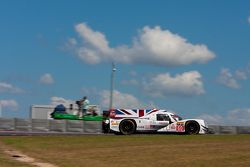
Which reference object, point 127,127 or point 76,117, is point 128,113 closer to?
point 127,127

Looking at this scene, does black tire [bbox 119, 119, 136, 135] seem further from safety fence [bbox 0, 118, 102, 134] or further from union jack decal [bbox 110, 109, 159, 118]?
safety fence [bbox 0, 118, 102, 134]

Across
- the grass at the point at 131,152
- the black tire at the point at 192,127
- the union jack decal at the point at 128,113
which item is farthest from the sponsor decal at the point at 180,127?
the grass at the point at 131,152

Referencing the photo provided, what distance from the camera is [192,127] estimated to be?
30.1 metres

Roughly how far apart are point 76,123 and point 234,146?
13727 mm

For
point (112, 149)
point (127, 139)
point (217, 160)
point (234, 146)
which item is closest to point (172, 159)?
point (217, 160)

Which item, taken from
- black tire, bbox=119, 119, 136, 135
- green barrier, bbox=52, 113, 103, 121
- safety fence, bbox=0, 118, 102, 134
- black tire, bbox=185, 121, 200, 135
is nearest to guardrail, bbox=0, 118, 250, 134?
safety fence, bbox=0, 118, 102, 134

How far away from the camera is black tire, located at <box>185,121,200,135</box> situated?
98.4 ft

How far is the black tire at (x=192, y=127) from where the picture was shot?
30.0m

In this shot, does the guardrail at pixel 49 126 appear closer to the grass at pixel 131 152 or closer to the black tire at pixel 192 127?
the black tire at pixel 192 127

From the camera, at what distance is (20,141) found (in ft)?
73.5

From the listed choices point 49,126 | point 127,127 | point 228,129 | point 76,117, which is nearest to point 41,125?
point 49,126

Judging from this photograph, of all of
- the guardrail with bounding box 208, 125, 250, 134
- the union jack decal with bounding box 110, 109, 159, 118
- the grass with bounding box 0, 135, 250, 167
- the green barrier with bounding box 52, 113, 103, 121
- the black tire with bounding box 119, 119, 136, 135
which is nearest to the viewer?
the grass with bounding box 0, 135, 250, 167

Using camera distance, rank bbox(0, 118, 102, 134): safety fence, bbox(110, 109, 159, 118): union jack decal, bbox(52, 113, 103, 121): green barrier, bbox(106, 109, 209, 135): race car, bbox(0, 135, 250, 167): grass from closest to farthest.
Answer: bbox(0, 135, 250, 167): grass
bbox(106, 109, 209, 135): race car
bbox(110, 109, 159, 118): union jack decal
bbox(0, 118, 102, 134): safety fence
bbox(52, 113, 103, 121): green barrier

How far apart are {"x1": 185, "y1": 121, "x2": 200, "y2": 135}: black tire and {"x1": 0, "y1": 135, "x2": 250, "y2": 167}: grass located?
615cm
